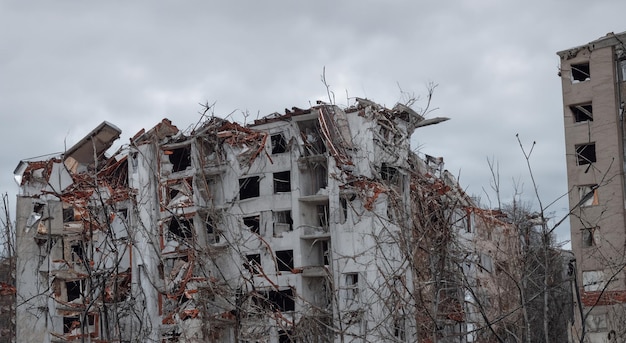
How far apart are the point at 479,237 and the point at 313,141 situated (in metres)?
11.3

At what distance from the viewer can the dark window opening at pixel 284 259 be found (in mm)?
30045

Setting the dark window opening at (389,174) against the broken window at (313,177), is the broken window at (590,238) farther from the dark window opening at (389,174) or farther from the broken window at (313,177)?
the broken window at (313,177)

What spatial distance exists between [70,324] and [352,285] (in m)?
11.9

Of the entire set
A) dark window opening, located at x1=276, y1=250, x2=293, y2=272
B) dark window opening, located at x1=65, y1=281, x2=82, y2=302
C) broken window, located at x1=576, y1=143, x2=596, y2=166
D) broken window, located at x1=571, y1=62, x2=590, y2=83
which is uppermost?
broken window, located at x1=571, y1=62, x2=590, y2=83

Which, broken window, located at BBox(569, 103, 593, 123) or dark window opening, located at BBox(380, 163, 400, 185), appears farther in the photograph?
broken window, located at BBox(569, 103, 593, 123)

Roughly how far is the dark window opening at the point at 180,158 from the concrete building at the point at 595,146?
598 inches

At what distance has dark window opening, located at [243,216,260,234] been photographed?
101 feet

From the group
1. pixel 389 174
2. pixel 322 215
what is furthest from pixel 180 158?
pixel 389 174

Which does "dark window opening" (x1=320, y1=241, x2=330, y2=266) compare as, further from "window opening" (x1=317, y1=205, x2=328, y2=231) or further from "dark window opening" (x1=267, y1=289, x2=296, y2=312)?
"dark window opening" (x1=267, y1=289, x2=296, y2=312)

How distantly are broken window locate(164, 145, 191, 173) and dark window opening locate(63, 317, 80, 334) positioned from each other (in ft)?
23.1

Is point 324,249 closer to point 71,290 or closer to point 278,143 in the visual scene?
point 278,143

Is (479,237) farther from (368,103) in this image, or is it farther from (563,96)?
(368,103)

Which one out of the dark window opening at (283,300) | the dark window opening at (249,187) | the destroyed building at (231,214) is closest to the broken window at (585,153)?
the destroyed building at (231,214)

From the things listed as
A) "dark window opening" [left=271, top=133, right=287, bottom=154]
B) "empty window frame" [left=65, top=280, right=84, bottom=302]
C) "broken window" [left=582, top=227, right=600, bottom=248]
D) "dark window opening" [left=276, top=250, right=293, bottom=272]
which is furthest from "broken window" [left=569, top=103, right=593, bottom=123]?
"empty window frame" [left=65, top=280, right=84, bottom=302]
